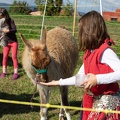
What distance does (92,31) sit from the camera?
→ 2.47 meters

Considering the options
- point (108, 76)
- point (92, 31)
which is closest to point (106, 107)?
point (108, 76)

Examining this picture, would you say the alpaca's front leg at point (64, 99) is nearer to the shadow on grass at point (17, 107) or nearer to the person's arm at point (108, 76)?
the shadow on grass at point (17, 107)

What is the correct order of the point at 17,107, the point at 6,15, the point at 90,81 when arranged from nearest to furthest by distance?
the point at 90,81, the point at 17,107, the point at 6,15

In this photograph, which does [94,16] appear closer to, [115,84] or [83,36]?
[83,36]

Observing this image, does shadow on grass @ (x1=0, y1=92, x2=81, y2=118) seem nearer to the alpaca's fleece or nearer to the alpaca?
the alpaca

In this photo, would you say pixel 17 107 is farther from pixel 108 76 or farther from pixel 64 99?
pixel 108 76

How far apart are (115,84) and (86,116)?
1.47ft

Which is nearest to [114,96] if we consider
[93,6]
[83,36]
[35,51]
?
[83,36]

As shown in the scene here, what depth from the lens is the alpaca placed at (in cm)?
360

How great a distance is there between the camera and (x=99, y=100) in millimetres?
2576

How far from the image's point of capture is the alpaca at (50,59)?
360 cm

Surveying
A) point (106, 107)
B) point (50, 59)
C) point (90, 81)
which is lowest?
point (106, 107)

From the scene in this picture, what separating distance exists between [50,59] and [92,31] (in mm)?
1375

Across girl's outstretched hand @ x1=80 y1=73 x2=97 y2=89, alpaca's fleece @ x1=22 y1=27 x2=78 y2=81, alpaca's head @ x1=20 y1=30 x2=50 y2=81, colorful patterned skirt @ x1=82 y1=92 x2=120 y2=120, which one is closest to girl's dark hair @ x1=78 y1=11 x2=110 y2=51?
girl's outstretched hand @ x1=80 y1=73 x2=97 y2=89
